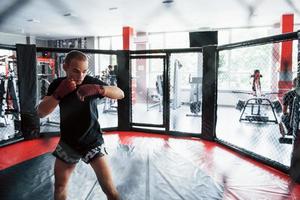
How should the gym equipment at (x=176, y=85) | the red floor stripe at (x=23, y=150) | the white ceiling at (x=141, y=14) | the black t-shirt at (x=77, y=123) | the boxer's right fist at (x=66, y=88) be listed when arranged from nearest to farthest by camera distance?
the boxer's right fist at (x=66, y=88), the black t-shirt at (x=77, y=123), the red floor stripe at (x=23, y=150), the white ceiling at (x=141, y=14), the gym equipment at (x=176, y=85)

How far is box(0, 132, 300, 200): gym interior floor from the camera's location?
1.93 meters

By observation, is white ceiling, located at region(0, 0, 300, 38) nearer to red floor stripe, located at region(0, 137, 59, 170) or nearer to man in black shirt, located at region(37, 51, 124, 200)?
red floor stripe, located at region(0, 137, 59, 170)

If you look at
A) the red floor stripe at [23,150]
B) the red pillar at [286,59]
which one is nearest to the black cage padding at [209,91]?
the red floor stripe at [23,150]

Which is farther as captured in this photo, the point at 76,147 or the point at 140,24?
the point at 140,24

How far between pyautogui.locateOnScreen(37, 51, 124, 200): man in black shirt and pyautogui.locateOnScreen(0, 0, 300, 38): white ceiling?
15.6 ft

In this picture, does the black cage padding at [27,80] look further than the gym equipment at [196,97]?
No

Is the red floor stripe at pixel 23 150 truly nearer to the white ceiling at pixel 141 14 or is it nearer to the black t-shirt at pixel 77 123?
the black t-shirt at pixel 77 123

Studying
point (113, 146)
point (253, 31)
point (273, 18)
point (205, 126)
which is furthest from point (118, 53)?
point (253, 31)

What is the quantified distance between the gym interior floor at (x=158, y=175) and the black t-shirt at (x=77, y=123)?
26.8 inches

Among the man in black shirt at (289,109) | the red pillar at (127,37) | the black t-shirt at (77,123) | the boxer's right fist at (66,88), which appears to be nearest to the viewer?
the boxer's right fist at (66,88)

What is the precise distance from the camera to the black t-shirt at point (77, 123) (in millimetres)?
1423

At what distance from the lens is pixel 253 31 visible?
877cm

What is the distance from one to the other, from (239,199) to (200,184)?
0.35m

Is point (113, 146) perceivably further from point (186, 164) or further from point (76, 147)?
point (76, 147)
